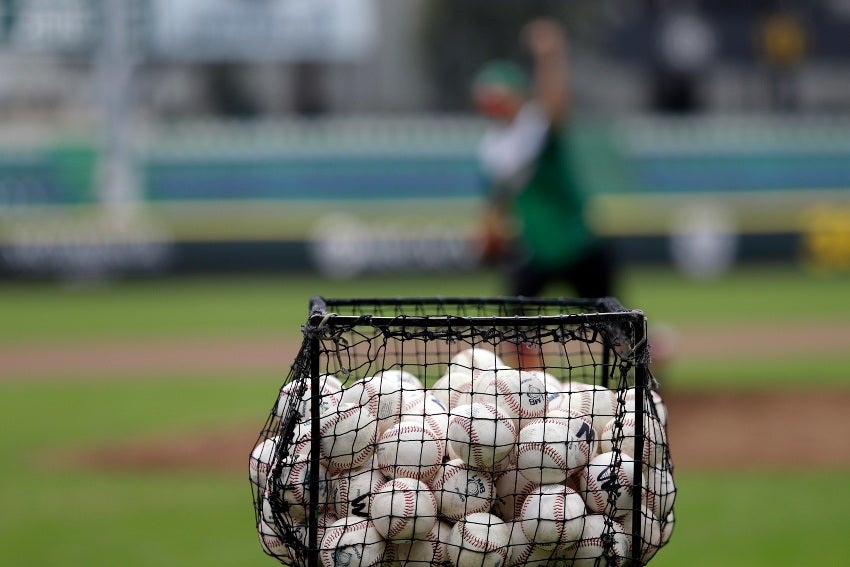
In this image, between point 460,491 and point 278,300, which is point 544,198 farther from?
Result: point 278,300

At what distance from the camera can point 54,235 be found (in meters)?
20.7

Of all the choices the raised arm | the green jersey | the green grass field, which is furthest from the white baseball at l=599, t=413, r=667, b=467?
the green jersey

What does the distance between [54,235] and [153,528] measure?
15785 millimetres

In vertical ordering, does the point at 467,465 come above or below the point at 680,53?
below

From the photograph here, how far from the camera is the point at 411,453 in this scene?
239cm

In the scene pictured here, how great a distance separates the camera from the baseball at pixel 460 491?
2.37 meters

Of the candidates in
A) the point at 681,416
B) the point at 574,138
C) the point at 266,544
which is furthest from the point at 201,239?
the point at 266,544

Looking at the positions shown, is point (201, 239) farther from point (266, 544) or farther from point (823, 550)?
point (266, 544)

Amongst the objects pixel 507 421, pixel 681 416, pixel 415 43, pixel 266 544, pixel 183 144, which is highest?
pixel 415 43

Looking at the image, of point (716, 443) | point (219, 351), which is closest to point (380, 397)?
point (716, 443)

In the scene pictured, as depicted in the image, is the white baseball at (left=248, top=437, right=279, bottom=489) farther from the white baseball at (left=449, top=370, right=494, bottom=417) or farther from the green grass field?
the green grass field

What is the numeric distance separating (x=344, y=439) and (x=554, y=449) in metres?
0.44

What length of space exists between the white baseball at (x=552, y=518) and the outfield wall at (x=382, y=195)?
1867cm

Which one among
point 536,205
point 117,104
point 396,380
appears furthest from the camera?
point 117,104
